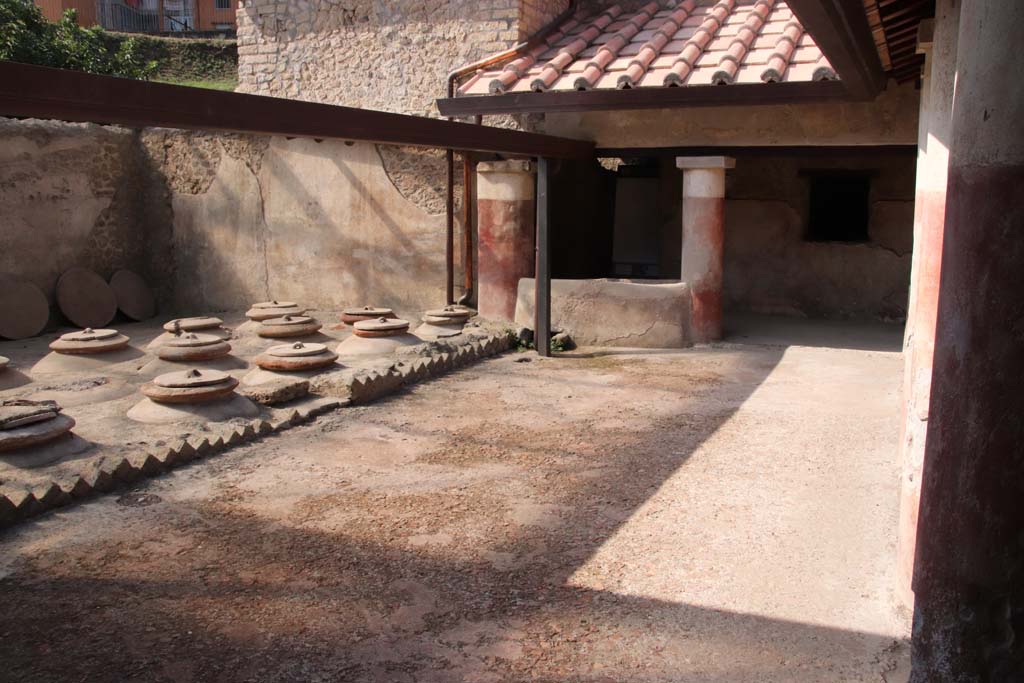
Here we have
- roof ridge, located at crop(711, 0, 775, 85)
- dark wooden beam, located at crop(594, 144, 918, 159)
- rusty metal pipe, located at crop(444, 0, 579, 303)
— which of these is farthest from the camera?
rusty metal pipe, located at crop(444, 0, 579, 303)

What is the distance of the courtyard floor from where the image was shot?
11.0 feet

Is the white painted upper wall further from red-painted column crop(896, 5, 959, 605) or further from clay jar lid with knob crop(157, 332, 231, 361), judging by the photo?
red-painted column crop(896, 5, 959, 605)

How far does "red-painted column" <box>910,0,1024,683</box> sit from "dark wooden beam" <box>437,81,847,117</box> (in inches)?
262

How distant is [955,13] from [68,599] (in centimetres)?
429

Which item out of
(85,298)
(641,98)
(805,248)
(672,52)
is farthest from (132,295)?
(805,248)

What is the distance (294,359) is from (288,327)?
1369 millimetres

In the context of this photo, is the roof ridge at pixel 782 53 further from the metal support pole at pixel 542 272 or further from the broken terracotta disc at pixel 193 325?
the broken terracotta disc at pixel 193 325

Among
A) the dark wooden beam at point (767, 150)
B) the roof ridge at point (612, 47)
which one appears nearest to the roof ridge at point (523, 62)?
the roof ridge at point (612, 47)

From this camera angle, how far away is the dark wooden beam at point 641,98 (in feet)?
27.5

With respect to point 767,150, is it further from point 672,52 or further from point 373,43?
point 373,43

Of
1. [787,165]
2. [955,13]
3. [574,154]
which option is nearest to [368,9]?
[574,154]

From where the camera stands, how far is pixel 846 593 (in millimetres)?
3842

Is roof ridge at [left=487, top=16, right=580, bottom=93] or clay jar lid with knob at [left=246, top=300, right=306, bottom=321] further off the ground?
roof ridge at [left=487, top=16, right=580, bottom=93]

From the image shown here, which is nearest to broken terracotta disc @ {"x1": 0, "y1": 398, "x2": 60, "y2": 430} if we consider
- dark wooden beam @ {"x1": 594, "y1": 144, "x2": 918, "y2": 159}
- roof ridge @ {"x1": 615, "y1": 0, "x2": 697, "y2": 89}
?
roof ridge @ {"x1": 615, "y1": 0, "x2": 697, "y2": 89}
